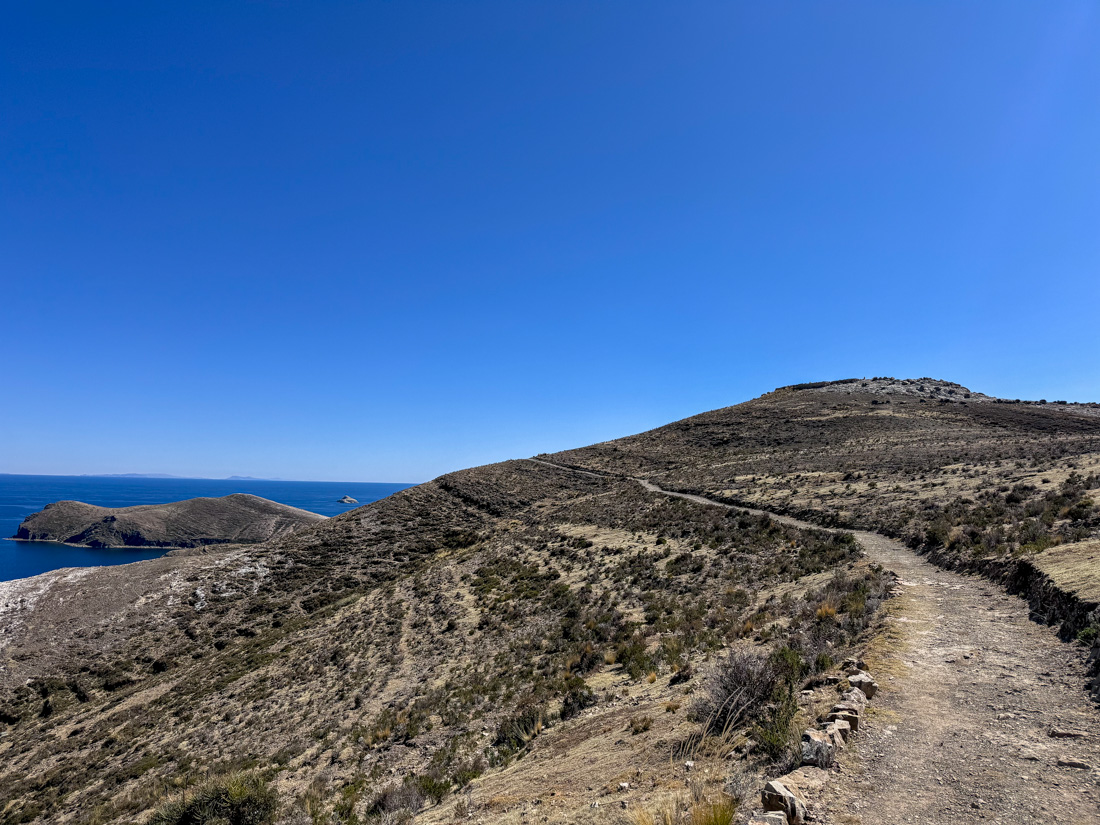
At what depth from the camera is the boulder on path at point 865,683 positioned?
6.49 metres

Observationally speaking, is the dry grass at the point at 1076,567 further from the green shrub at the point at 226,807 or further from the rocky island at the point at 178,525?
the rocky island at the point at 178,525

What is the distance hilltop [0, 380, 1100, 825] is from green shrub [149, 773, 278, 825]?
26.6 inches

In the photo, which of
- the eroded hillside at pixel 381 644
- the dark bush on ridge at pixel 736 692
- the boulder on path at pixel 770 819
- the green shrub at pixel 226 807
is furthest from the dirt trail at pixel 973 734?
the green shrub at pixel 226 807

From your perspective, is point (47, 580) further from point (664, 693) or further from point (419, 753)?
point (664, 693)

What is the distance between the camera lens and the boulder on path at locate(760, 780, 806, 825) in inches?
163

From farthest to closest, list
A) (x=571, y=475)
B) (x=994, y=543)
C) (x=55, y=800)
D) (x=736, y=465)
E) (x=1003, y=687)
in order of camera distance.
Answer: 1. (x=571, y=475)
2. (x=736, y=465)
3. (x=55, y=800)
4. (x=994, y=543)
5. (x=1003, y=687)

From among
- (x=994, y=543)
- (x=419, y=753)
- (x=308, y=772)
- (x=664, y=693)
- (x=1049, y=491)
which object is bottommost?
(x=308, y=772)

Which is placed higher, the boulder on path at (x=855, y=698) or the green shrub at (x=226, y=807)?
the boulder on path at (x=855, y=698)

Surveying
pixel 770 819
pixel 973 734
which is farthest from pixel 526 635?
pixel 770 819

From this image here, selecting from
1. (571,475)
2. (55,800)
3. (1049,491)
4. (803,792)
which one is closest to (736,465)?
(571,475)

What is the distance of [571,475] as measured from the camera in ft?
181

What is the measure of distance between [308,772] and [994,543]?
19.9 meters

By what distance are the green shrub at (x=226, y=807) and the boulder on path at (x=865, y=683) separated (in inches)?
439

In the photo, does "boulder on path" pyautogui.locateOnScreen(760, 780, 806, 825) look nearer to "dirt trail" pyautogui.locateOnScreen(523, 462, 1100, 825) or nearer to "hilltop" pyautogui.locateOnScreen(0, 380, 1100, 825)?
"dirt trail" pyautogui.locateOnScreen(523, 462, 1100, 825)
